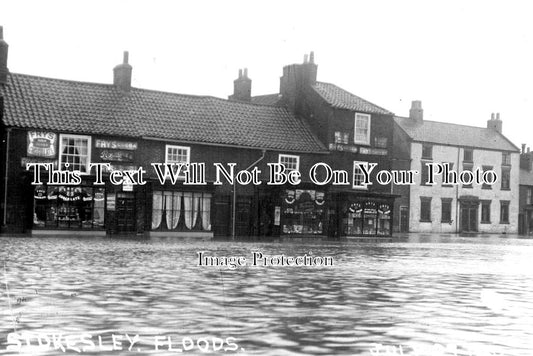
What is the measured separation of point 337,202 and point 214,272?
28.1m

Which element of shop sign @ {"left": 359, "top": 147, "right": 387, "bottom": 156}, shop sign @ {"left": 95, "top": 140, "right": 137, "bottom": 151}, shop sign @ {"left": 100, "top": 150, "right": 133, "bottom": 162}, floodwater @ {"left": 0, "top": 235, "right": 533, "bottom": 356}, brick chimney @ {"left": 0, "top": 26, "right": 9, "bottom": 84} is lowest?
floodwater @ {"left": 0, "top": 235, "right": 533, "bottom": 356}

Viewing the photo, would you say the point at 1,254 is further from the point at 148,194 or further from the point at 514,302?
the point at 148,194

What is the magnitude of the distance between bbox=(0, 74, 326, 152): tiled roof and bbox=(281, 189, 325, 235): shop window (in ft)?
8.68

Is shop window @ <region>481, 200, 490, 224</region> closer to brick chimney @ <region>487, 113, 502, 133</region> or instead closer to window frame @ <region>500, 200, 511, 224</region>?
window frame @ <region>500, 200, 511, 224</region>

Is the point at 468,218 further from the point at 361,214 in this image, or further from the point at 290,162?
the point at 290,162

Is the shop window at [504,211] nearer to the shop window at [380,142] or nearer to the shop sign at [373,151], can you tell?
the shop window at [380,142]

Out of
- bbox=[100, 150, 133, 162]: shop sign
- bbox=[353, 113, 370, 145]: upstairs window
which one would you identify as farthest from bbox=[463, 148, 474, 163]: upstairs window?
bbox=[100, 150, 133, 162]: shop sign

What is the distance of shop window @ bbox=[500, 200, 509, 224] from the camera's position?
65438 mm

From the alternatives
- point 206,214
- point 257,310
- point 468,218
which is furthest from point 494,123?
point 257,310

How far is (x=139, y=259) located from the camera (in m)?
19.2

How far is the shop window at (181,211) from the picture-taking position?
38406 mm

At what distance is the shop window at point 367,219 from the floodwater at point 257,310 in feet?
83.9

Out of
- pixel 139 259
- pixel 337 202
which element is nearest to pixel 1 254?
pixel 139 259

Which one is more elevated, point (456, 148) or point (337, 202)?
point (456, 148)
